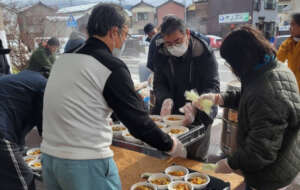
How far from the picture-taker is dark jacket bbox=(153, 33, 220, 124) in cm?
228

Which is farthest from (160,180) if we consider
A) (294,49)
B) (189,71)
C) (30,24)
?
(30,24)

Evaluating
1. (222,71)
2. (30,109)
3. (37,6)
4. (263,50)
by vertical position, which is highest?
(37,6)

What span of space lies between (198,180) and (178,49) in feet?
3.63

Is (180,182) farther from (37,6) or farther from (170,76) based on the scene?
(37,6)

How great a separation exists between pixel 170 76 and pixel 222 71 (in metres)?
8.65

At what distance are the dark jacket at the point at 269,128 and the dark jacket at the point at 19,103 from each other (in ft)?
4.67

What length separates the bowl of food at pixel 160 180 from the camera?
69.3 inches

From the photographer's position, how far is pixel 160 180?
188 cm

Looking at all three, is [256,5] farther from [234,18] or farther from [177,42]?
[177,42]

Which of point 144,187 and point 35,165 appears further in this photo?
point 35,165

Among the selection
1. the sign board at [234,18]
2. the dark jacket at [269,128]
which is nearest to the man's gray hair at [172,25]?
the dark jacket at [269,128]

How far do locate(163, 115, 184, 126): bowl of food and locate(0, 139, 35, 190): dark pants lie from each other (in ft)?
3.85

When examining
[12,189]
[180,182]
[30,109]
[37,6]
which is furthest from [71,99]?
[37,6]

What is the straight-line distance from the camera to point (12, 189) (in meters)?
1.87
